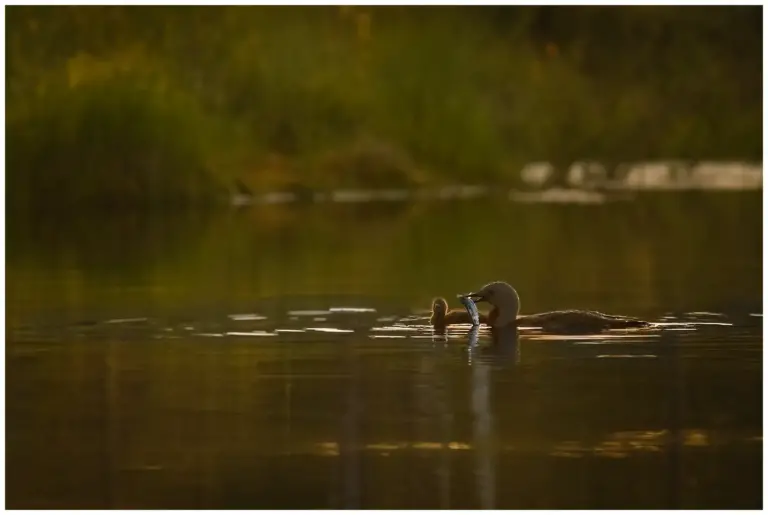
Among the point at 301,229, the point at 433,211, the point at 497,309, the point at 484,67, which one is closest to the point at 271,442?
the point at 497,309

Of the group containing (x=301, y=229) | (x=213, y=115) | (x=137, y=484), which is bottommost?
(x=137, y=484)

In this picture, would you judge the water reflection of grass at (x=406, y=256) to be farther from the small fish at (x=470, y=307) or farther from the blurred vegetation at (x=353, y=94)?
the blurred vegetation at (x=353, y=94)

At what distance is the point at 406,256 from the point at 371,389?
35.4ft

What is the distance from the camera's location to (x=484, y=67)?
5119 cm

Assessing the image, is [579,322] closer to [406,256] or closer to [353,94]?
[406,256]

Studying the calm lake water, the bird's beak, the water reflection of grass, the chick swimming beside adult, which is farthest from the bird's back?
the water reflection of grass

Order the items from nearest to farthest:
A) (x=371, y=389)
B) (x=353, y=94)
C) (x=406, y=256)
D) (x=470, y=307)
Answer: (x=371, y=389), (x=470, y=307), (x=406, y=256), (x=353, y=94)

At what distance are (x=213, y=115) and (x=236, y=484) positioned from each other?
110ft

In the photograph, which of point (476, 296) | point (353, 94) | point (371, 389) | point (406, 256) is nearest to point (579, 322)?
point (476, 296)

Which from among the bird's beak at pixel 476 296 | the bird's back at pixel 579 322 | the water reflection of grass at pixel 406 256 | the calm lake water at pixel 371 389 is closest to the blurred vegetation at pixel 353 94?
the water reflection of grass at pixel 406 256

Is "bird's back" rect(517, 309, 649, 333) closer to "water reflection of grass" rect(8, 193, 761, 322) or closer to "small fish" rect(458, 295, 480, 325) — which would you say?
"small fish" rect(458, 295, 480, 325)

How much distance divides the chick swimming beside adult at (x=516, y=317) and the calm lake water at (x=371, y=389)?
193 mm

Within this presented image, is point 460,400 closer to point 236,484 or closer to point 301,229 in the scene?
point 236,484

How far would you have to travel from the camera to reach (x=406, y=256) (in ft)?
70.5
